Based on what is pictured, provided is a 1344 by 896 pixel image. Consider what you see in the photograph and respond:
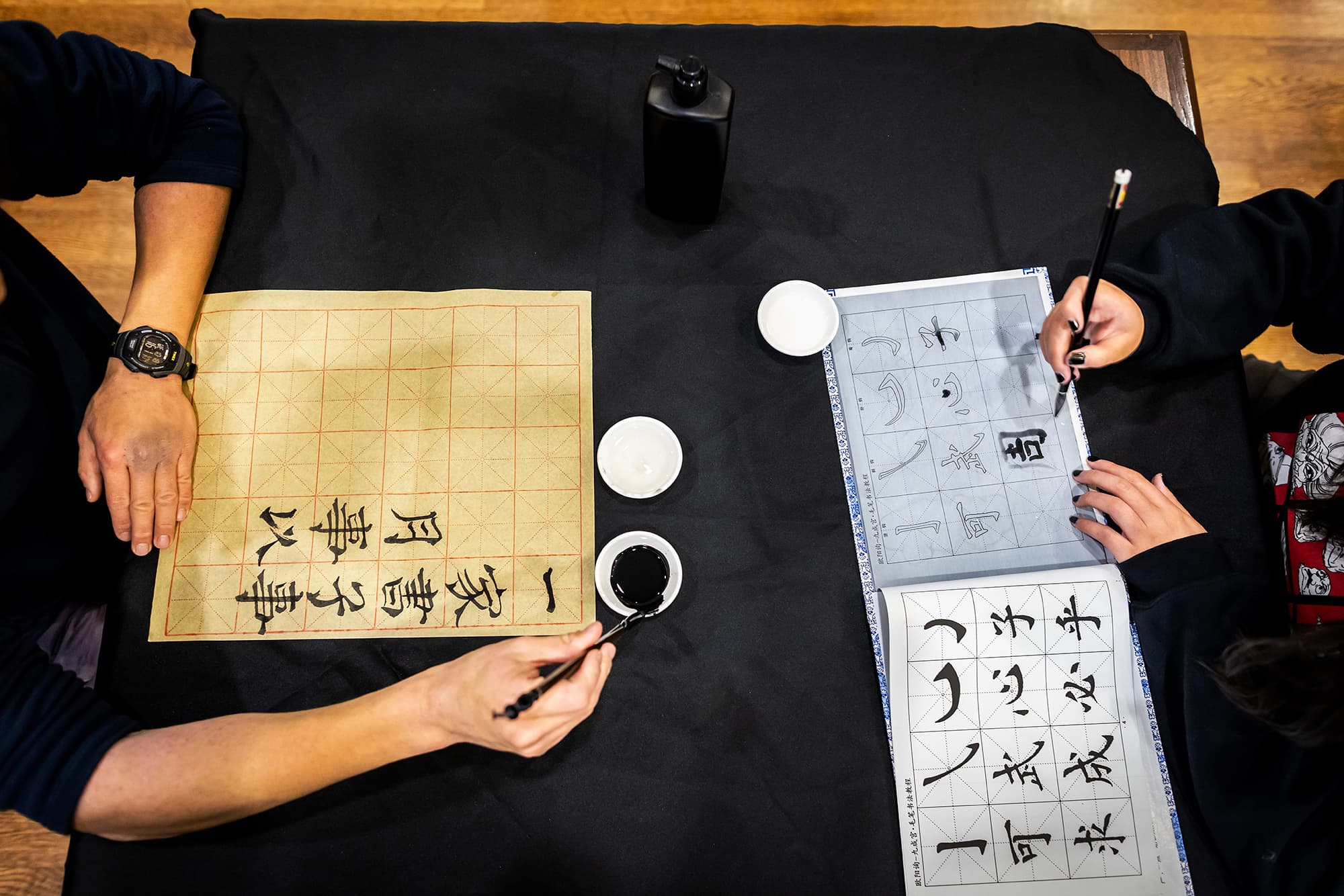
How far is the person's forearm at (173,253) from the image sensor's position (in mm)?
889

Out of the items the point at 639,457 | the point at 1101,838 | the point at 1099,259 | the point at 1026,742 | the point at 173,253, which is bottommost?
the point at 1101,838

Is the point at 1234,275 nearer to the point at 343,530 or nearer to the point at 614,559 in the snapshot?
the point at 614,559

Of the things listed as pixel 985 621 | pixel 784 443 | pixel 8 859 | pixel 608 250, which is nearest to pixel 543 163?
pixel 608 250

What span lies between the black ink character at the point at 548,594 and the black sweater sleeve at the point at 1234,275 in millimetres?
747

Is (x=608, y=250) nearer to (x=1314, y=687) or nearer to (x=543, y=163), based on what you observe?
(x=543, y=163)

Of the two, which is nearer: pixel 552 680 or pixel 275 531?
pixel 552 680

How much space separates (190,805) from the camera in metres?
0.75

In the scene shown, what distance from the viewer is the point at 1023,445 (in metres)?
0.91

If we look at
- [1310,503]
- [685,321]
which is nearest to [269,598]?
[685,321]

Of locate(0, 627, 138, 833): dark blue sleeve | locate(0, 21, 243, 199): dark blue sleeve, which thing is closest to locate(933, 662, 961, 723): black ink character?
locate(0, 627, 138, 833): dark blue sleeve

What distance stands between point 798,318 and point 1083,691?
527 mm

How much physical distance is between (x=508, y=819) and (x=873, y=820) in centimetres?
39

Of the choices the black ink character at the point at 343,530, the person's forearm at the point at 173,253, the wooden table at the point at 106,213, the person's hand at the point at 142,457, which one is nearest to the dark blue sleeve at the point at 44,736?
the person's hand at the point at 142,457

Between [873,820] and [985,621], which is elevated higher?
[985,621]
